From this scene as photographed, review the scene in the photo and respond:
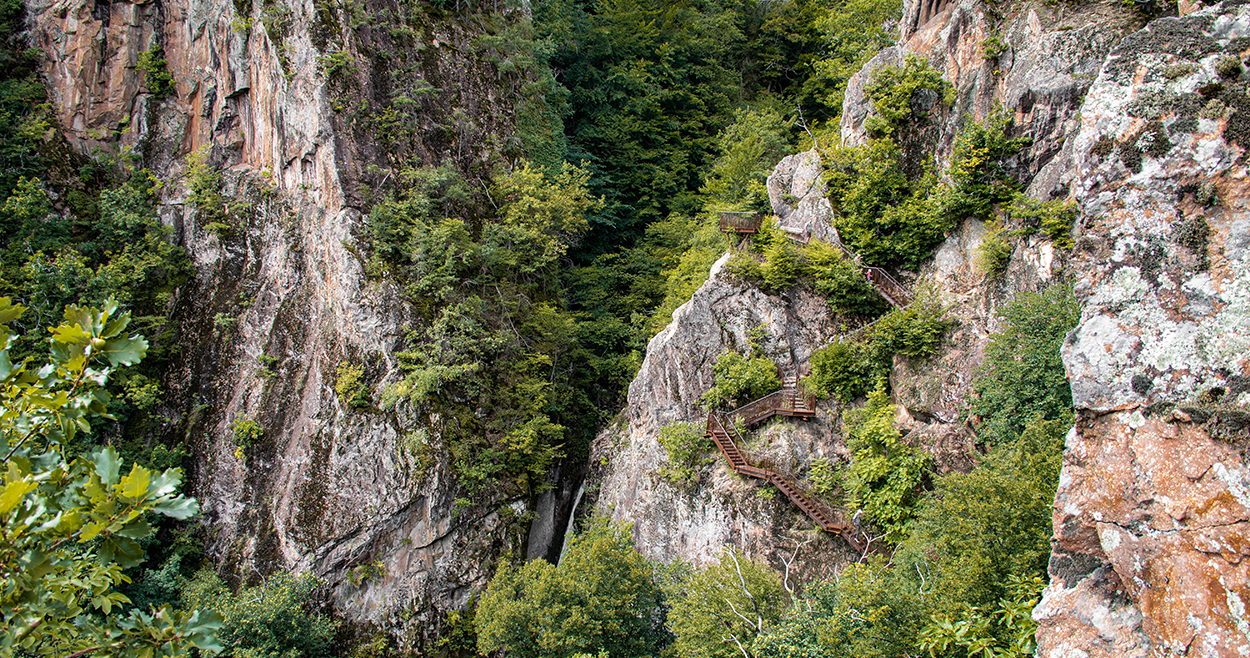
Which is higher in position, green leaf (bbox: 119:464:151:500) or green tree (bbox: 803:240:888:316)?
green tree (bbox: 803:240:888:316)

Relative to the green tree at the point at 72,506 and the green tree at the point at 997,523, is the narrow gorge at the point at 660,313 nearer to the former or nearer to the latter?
the green tree at the point at 997,523

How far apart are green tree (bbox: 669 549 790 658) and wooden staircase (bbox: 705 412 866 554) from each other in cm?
197

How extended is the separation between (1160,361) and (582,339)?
17.7 metres

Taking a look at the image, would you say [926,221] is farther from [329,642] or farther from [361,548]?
[329,642]

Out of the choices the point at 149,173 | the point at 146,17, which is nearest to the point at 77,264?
the point at 149,173

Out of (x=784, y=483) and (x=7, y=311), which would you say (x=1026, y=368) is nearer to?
(x=784, y=483)

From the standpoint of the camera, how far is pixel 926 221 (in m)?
15.5

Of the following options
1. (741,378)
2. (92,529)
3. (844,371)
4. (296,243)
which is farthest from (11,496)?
(296,243)

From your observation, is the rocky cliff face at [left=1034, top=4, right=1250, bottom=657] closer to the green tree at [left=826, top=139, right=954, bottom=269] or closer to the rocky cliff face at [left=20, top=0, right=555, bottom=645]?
the green tree at [left=826, top=139, right=954, bottom=269]

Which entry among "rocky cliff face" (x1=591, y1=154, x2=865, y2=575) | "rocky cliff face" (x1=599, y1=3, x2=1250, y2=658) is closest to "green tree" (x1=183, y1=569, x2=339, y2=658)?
"rocky cliff face" (x1=591, y1=154, x2=865, y2=575)

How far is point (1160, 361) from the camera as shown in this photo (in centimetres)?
689

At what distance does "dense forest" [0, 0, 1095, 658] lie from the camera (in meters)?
8.36

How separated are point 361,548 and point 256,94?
15.4 m

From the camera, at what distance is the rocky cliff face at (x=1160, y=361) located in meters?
6.27
